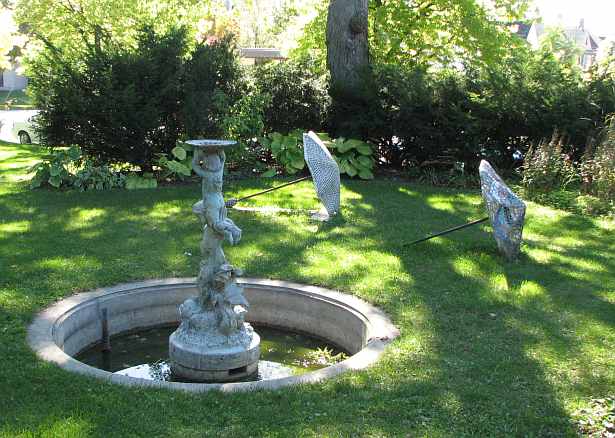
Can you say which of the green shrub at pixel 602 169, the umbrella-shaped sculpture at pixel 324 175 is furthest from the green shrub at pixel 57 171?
the green shrub at pixel 602 169

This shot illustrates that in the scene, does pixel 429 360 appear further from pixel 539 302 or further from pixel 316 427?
pixel 539 302

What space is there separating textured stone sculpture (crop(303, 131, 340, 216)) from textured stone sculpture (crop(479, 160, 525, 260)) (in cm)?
254

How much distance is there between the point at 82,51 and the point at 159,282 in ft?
24.0

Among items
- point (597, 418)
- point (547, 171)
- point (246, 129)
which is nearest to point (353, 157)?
point (246, 129)

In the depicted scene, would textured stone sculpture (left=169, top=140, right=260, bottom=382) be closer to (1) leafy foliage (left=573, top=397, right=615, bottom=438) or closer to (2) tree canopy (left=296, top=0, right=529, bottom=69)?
(1) leafy foliage (left=573, top=397, right=615, bottom=438)

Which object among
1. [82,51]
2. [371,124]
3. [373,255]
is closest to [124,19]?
[82,51]

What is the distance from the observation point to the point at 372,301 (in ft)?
23.5

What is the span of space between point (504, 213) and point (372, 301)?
7.87 ft

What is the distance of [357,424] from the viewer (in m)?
4.72

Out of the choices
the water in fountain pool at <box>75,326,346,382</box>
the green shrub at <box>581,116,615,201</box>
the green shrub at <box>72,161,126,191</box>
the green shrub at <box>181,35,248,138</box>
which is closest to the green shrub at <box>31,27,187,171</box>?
the green shrub at <box>181,35,248,138</box>

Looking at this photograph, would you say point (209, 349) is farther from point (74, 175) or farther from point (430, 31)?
point (430, 31)

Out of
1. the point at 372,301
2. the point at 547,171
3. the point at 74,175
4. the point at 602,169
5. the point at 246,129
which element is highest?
the point at 246,129

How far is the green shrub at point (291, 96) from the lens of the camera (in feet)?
48.5

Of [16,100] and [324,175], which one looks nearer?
[324,175]
